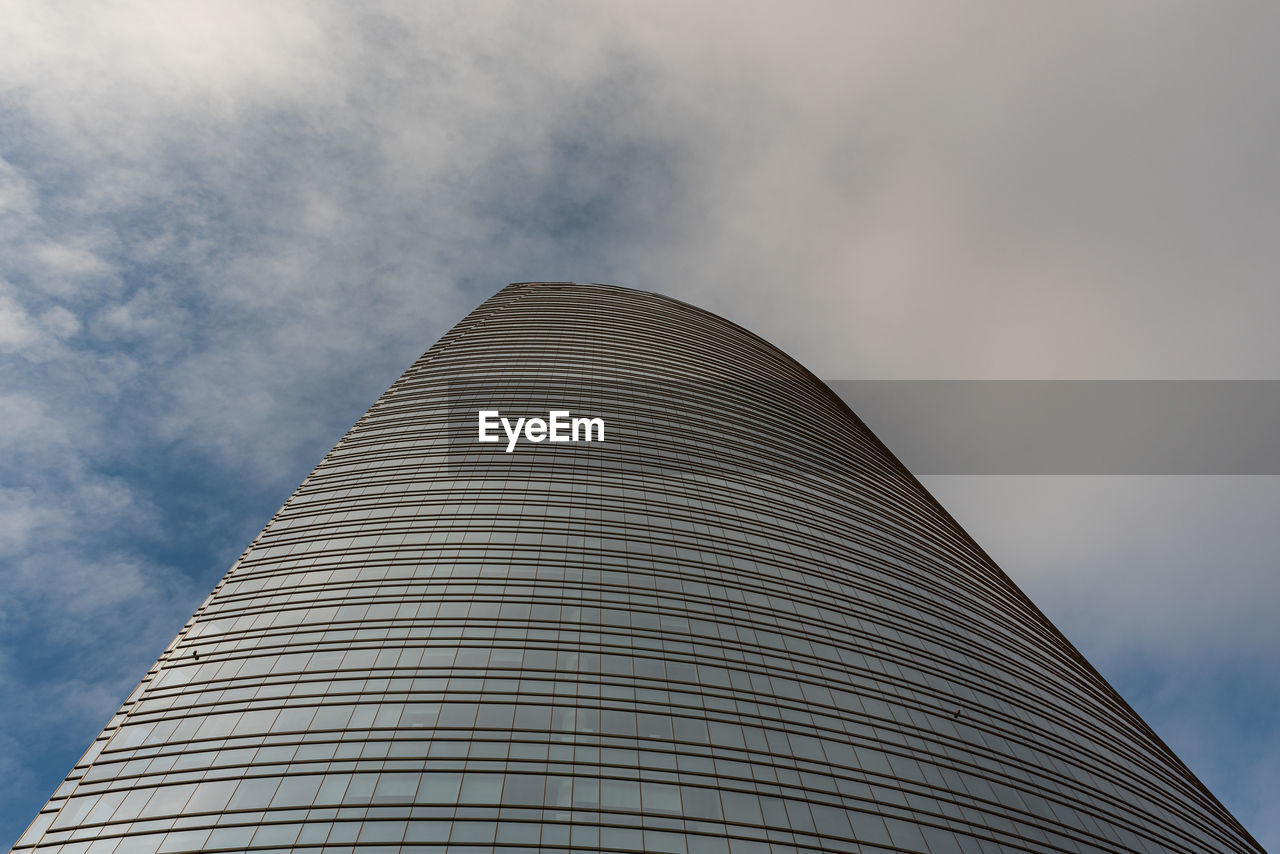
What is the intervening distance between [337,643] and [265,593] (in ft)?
27.1

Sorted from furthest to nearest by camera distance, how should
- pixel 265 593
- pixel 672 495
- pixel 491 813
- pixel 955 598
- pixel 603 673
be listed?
pixel 955 598 < pixel 672 495 < pixel 265 593 < pixel 603 673 < pixel 491 813

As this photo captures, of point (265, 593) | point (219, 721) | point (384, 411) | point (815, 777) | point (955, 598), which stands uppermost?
point (384, 411)

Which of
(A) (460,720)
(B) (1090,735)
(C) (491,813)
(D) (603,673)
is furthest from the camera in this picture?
(B) (1090,735)

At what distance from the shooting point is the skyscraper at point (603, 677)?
31.0 m

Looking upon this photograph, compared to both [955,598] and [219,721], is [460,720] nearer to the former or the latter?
[219,721]

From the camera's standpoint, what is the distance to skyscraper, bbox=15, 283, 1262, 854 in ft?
102

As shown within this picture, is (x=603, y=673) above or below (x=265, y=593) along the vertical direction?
below

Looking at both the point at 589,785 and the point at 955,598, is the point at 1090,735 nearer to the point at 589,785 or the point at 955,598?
the point at 955,598

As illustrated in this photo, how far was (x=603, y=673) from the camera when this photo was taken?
1483 inches

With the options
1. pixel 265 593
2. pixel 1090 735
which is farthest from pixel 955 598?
pixel 265 593

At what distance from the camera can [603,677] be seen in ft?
123

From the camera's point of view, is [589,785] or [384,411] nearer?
[589,785]

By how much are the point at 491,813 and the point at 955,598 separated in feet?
137

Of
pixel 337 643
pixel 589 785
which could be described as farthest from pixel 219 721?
pixel 589 785
